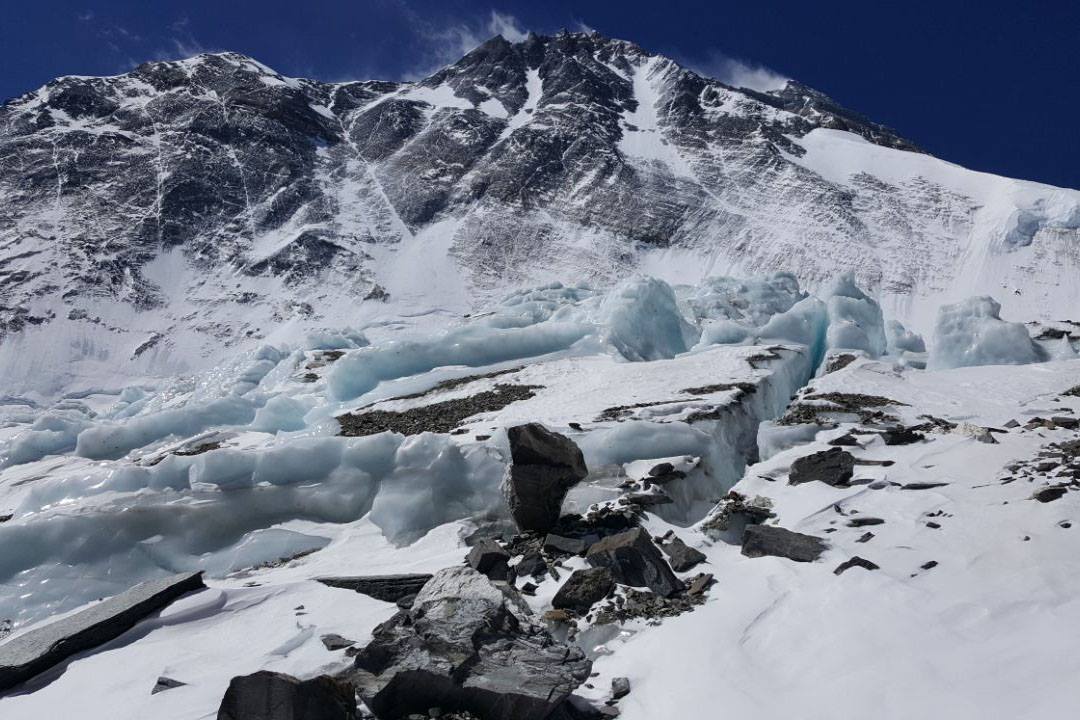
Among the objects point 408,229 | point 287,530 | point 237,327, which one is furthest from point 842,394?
point 408,229

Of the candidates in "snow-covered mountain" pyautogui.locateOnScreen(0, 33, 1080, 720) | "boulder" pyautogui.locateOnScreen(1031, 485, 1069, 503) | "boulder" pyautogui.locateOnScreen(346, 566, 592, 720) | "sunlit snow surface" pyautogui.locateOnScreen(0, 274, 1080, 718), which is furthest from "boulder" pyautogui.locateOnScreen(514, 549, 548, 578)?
"boulder" pyautogui.locateOnScreen(1031, 485, 1069, 503)

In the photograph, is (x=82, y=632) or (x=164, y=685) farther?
(x=82, y=632)

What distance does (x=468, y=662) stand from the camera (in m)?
5.01

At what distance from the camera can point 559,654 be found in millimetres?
5195

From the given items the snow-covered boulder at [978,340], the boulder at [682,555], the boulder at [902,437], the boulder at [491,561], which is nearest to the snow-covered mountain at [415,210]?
the snow-covered boulder at [978,340]

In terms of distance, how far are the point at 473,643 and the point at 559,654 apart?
1.98 ft

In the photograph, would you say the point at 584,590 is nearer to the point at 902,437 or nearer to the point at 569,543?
the point at 569,543

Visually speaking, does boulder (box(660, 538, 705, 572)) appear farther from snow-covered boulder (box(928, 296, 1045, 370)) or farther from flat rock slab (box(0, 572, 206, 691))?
snow-covered boulder (box(928, 296, 1045, 370))

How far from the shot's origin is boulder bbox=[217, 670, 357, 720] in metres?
4.50

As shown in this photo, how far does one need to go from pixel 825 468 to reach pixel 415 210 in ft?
232

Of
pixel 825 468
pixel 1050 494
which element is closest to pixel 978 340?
pixel 825 468

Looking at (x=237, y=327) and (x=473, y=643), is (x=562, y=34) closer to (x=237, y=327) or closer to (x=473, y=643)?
(x=237, y=327)

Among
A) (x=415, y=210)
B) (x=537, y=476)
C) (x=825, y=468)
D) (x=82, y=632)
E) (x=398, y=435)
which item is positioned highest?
(x=415, y=210)

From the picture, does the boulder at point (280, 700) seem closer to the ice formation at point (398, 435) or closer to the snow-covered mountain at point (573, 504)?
the snow-covered mountain at point (573, 504)
